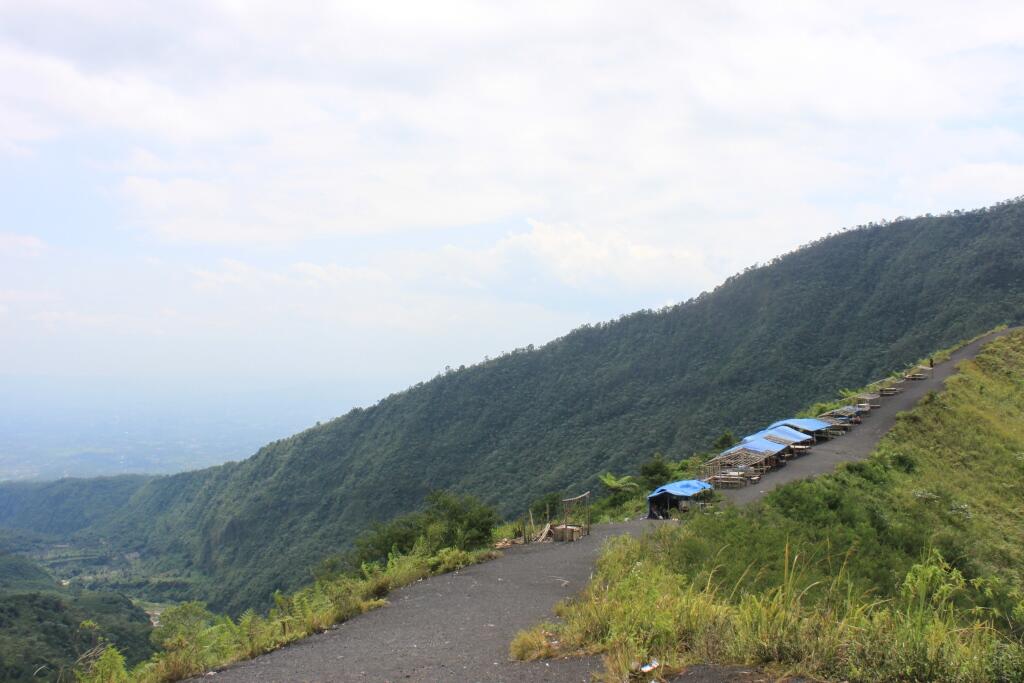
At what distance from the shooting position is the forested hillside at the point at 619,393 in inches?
1826

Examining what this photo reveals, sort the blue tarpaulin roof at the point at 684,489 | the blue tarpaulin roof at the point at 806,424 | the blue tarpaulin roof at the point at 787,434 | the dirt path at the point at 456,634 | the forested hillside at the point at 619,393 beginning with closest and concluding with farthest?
the dirt path at the point at 456,634
the blue tarpaulin roof at the point at 684,489
the blue tarpaulin roof at the point at 787,434
the blue tarpaulin roof at the point at 806,424
the forested hillside at the point at 619,393

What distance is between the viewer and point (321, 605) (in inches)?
338

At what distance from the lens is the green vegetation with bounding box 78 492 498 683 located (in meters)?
6.12

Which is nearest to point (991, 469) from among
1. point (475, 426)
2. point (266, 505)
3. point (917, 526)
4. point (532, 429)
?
point (917, 526)

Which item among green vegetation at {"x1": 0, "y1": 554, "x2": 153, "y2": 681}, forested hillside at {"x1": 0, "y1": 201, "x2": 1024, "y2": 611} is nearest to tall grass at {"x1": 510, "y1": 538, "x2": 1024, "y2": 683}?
green vegetation at {"x1": 0, "y1": 554, "x2": 153, "y2": 681}

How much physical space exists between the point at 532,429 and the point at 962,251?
39467 mm

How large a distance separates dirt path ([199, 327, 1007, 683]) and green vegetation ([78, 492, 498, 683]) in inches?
9.6

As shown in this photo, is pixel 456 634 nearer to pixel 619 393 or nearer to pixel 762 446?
pixel 762 446

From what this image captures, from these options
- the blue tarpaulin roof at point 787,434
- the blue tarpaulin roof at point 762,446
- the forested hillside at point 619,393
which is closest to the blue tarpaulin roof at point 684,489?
the blue tarpaulin roof at point 762,446

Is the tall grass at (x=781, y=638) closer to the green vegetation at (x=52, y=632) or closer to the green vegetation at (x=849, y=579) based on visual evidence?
the green vegetation at (x=849, y=579)

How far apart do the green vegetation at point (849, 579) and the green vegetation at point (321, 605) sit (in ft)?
9.47

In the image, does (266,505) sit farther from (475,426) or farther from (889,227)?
(889,227)

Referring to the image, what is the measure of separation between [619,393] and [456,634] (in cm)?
5429

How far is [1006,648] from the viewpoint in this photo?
3.49m
